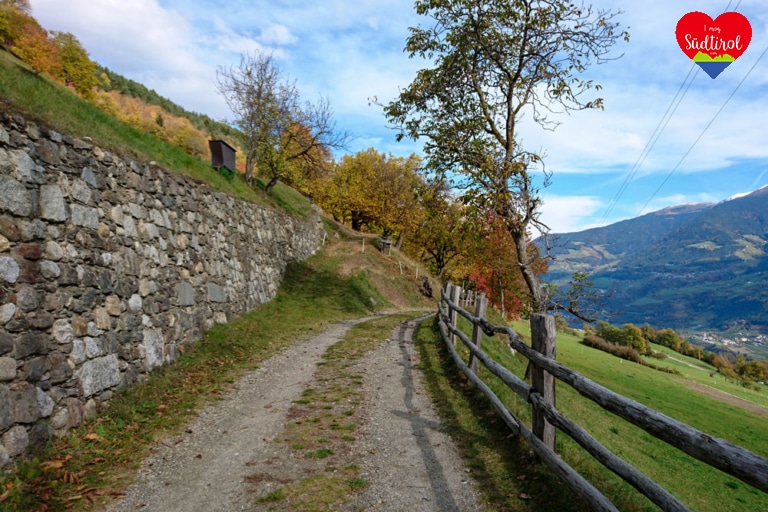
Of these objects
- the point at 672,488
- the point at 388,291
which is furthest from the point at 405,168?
the point at 672,488

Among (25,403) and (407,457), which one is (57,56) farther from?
(407,457)

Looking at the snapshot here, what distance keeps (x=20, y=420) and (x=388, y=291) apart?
25482 millimetres

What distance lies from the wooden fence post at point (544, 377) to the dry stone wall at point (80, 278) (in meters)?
6.95

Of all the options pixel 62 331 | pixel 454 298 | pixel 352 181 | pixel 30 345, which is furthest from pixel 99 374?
pixel 352 181

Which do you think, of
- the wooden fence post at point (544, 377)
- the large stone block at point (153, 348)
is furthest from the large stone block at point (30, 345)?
the wooden fence post at point (544, 377)

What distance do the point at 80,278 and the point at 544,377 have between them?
7.94 m

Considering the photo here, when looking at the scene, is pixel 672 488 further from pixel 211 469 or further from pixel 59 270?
pixel 59 270

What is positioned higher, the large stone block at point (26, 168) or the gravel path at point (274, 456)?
the large stone block at point (26, 168)

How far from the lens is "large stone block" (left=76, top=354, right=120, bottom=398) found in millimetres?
6703

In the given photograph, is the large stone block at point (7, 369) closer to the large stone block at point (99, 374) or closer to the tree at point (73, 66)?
the large stone block at point (99, 374)

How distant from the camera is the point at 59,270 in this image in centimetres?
663

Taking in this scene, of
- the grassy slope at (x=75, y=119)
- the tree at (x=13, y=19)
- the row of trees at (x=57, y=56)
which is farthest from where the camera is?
the row of trees at (x=57, y=56)

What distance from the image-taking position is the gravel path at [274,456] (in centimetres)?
488

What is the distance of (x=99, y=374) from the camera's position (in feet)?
23.2
